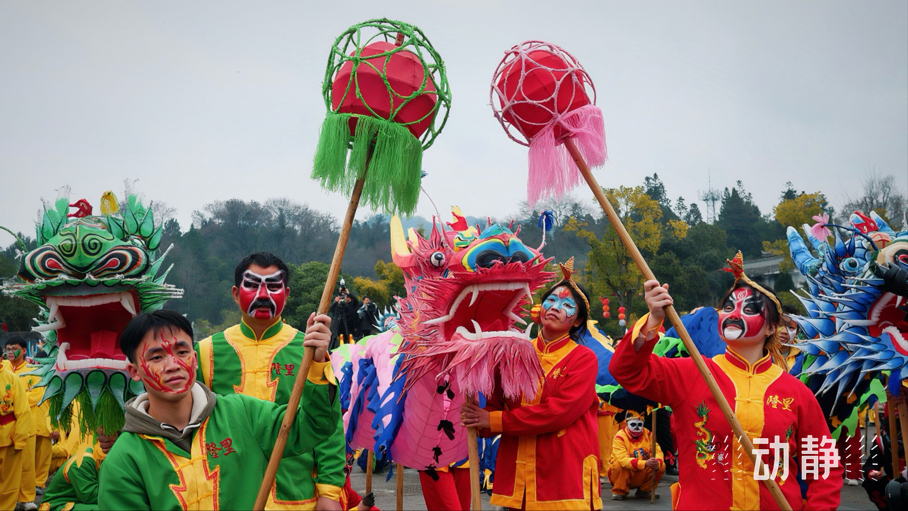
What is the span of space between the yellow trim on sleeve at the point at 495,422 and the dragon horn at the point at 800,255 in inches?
146

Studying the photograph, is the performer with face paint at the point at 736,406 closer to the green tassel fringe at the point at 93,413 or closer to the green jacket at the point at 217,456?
the green jacket at the point at 217,456

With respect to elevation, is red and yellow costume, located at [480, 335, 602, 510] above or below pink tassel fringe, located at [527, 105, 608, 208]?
below

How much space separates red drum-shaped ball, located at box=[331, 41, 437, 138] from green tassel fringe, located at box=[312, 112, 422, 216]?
7 cm

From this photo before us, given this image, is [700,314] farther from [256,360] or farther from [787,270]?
[787,270]

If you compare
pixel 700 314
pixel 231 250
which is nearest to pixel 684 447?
pixel 700 314

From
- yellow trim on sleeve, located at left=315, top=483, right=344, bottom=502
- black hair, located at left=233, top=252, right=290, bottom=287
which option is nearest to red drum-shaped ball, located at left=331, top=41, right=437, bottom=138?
black hair, located at left=233, top=252, right=290, bottom=287

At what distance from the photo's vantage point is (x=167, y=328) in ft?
8.07

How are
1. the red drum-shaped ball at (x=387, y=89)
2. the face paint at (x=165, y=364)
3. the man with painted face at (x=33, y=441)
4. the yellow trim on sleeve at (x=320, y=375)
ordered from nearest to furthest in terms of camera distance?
the face paint at (x=165, y=364) → the yellow trim on sleeve at (x=320, y=375) → the red drum-shaped ball at (x=387, y=89) → the man with painted face at (x=33, y=441)

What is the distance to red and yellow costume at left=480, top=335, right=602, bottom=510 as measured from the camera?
3.76 metres

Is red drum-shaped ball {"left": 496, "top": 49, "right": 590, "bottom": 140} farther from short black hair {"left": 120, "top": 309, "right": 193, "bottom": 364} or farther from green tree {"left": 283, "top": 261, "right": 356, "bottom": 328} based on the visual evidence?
green tree {"left": 283, "top": 261, "right": 356, "bottom": 328}

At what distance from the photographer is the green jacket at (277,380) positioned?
3.48 metres

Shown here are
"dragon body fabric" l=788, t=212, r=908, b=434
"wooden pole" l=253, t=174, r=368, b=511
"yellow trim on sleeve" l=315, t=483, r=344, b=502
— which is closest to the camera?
"wooden pole" l=253, t=174, r=368, b=511

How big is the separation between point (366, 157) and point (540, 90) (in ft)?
3.40

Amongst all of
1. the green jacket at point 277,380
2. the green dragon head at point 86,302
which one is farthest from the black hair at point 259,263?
the green dragon head at point 86,302
